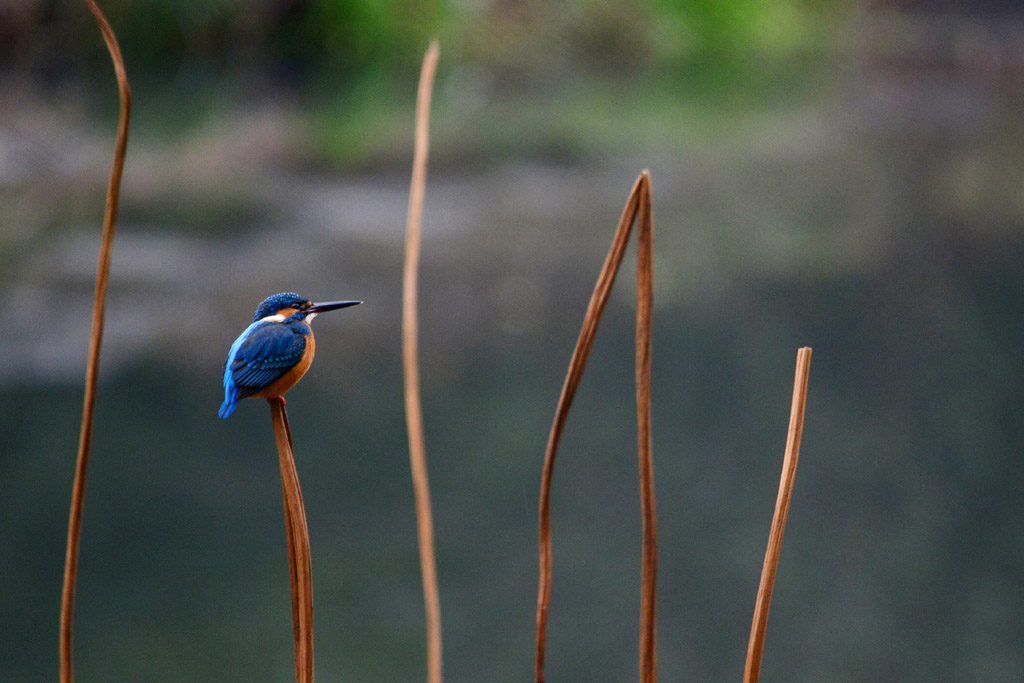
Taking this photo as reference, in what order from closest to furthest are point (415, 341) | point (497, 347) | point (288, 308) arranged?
point (415, 341), point (288, 308), point (497, 347)

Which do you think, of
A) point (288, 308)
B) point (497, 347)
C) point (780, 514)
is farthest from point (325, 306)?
point (497, 347)

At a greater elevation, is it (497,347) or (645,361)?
(497,347)

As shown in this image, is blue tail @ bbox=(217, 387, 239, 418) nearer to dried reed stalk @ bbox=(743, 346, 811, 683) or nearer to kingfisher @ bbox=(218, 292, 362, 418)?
kingfisher @ bbox=(218, 292, 362, 418)

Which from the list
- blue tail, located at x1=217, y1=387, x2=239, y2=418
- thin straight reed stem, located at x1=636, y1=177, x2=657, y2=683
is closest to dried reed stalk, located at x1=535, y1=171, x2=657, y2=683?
thin straight reed stem, located at x1=636, y1=177, x2=657, y2=683

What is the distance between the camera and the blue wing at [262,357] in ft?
0.94

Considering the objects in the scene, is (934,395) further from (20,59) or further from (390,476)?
(20,59)

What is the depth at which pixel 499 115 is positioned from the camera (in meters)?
3.11

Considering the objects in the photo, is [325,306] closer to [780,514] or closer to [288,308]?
[288,308]

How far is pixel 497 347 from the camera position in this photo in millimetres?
2041

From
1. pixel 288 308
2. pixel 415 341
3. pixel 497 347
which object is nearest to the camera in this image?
pixel 415 341

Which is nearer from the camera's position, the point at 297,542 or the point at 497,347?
the point at 297,542

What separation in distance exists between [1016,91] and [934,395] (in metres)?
2.30

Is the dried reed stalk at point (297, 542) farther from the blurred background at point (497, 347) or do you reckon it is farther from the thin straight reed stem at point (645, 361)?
the blurred background at point (497, 347)

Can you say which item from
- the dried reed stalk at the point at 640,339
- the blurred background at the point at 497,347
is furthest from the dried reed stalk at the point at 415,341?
the blurred background at the point at 497,347
